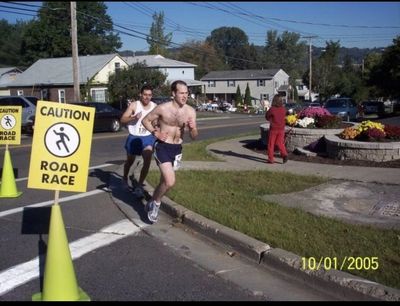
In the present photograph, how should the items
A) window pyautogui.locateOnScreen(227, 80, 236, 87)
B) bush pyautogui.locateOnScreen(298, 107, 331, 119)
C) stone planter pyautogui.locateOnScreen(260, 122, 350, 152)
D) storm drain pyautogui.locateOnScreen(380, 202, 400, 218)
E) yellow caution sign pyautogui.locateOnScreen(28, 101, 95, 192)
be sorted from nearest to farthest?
1. yellow caution sign pyautogui.locateOnScreen(28, 101, 95, 192)
2. storm drain pyautogui.locateOnScreen(380, 202, 400, 218)
3. stone planter pyautogui.locateOnScreen(260, 122, 350, 152)
4. bush pyautogui.locateOnScreen(298, 107, 331, 119)
5. window pyautogui.locateOnScreen(227, 80, 236, 87)

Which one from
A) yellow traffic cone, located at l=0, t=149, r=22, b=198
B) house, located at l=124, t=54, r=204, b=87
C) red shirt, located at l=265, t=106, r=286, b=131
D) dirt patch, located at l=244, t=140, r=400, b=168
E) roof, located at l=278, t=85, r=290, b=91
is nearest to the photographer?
yellow traffic cone, located at l=0, t=149, r=22, b=198

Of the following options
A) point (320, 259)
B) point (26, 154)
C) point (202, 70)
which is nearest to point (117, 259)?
point (320, 259)

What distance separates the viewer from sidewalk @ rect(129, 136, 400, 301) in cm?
448

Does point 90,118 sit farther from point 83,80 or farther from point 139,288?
point 83,80

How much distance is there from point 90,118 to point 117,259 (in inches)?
67.2

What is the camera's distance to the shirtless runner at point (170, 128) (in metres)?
6.45

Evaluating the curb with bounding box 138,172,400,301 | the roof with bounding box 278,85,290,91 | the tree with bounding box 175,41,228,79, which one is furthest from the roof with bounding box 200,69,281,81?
the curb with bounding box 138,172,400,301

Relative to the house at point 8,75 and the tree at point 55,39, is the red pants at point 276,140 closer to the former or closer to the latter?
the house at point 8,75

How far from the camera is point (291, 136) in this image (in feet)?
44.7

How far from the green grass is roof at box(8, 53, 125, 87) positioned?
3838 centimetres

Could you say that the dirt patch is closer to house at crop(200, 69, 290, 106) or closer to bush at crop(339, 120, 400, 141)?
bush at crop(339, 120, 400, 141)

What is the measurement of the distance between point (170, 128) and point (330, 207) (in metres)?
2.66

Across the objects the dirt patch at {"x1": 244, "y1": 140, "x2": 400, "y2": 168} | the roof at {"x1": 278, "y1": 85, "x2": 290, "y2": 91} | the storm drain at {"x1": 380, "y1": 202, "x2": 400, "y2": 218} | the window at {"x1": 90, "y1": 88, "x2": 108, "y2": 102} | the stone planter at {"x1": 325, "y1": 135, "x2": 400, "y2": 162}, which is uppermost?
the roof at {"x1": 278, "y1": 85, "x2": 290, "y2": 91}
